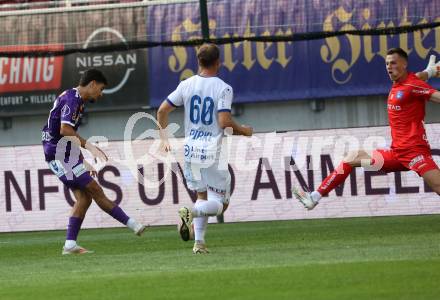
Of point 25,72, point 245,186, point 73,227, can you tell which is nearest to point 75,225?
point 73,227

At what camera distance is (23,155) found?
19.1 meters

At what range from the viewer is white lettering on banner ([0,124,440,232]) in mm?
17812

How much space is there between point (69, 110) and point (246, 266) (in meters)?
3.35

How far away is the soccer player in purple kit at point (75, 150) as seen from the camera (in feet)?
41.5

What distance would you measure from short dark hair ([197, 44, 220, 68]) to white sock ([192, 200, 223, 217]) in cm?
137

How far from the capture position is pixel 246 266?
10180mm

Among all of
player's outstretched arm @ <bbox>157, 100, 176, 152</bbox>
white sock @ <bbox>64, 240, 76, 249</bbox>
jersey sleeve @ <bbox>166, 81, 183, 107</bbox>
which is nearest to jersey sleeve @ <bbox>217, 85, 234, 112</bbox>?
jersey sleeve @ <bbox>166, 81, 183, 107</bbox>

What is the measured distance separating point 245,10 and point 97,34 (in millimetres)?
3603

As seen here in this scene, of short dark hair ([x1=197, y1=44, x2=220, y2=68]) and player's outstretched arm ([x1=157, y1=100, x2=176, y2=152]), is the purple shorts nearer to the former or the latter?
player's outstretched arm ([x1=157, y1=100, x2=176, y2=152])

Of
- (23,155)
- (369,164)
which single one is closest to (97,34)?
(23,155)

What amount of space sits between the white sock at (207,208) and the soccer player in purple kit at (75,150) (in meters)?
1.64

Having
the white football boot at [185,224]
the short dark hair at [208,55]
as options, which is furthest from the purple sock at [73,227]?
the short dark hair at [208,55]

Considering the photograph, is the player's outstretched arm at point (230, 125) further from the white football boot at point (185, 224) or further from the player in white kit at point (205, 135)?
the white football boot at point (185, 224)

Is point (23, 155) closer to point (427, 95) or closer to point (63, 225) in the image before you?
point (63, 225)
